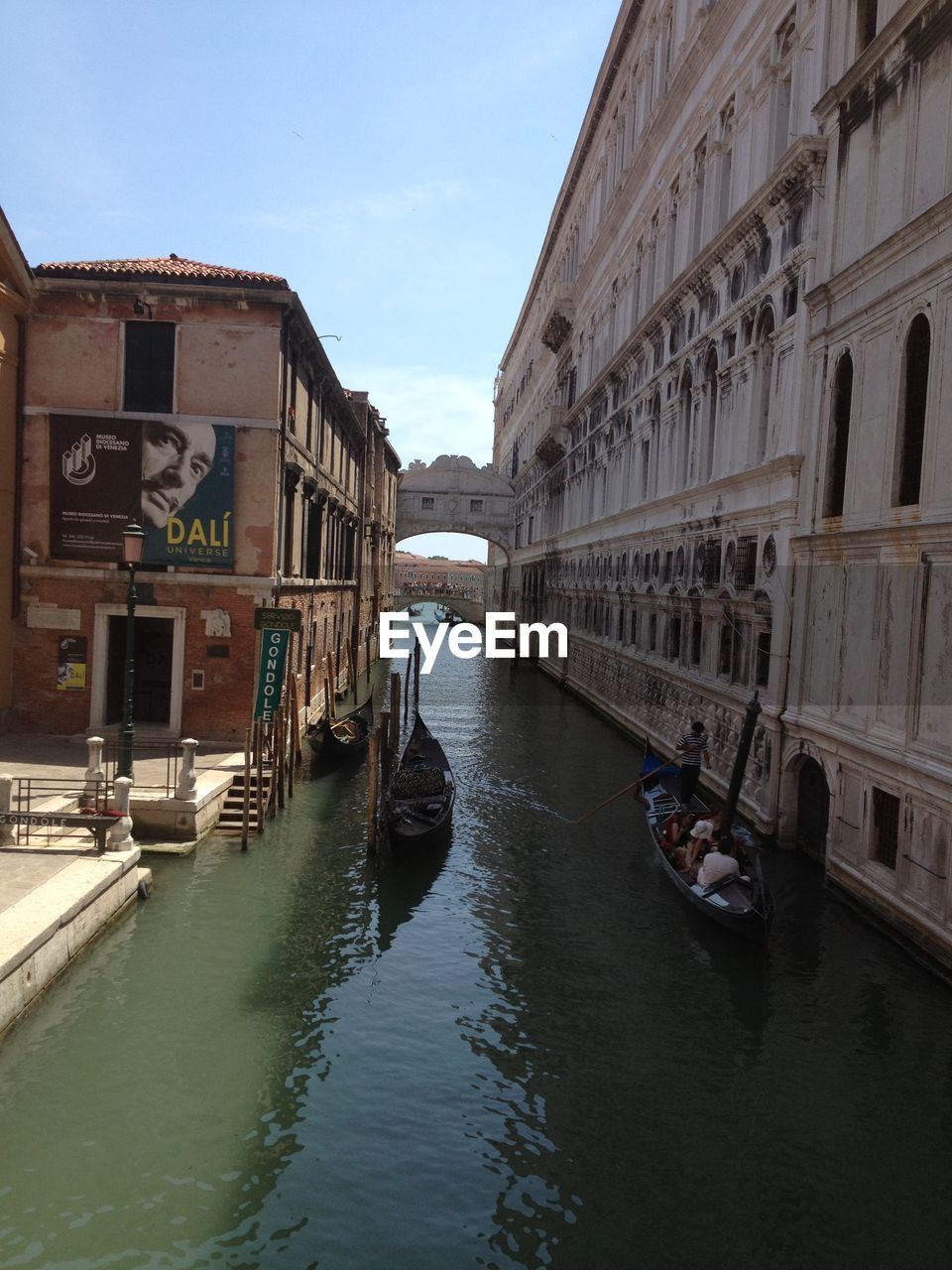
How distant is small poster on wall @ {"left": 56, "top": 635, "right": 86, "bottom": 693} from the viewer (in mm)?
16578

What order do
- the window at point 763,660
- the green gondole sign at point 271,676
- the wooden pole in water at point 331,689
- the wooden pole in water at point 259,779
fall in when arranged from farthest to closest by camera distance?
the wooden pole in water at point 331,689 < the green gondole sign at point 271,676 < the window at point 763,660 < the wooden pole in water at point 259,779

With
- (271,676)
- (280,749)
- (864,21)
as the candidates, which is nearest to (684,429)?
(864,21)

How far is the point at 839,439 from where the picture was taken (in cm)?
1301

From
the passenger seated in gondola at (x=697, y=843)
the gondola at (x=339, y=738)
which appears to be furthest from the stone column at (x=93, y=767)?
the passenger seated in gondola at (x=697, y=843)

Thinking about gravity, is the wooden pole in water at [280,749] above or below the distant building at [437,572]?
below

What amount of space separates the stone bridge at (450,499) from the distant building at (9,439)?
40658 mm

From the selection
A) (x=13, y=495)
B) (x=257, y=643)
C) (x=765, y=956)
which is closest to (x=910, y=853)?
(x=765, y=956)

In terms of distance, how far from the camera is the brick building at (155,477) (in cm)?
1630

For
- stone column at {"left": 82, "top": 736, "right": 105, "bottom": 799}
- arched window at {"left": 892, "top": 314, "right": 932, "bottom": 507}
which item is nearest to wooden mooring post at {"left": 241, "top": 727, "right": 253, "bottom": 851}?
stone column at {"left": 82, "top": 736, "right": 105, "bottom": 799}

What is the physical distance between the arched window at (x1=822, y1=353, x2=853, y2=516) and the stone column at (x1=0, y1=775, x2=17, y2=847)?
11.3m

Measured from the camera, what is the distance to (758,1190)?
6.52 metres

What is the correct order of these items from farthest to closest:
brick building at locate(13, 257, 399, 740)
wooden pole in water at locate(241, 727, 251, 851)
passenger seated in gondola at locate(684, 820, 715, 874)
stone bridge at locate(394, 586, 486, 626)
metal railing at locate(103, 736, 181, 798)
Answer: stone bridge at locate(394, 586, 486, 626)
brick building at locate(13, 257, 399, 740)
metal railing at locate(103, 736, 181, 798)
wooden pole in water at locate(241, 727, 251, 851)
passenger seated in gondola at locate(684, 820, 715, 874)

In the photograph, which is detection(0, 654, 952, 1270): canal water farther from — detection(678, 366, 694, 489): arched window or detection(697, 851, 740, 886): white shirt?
detection(678, 366, 694, 489): arched window

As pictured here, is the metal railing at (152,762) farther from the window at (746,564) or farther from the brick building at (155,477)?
the window at (746,564)
